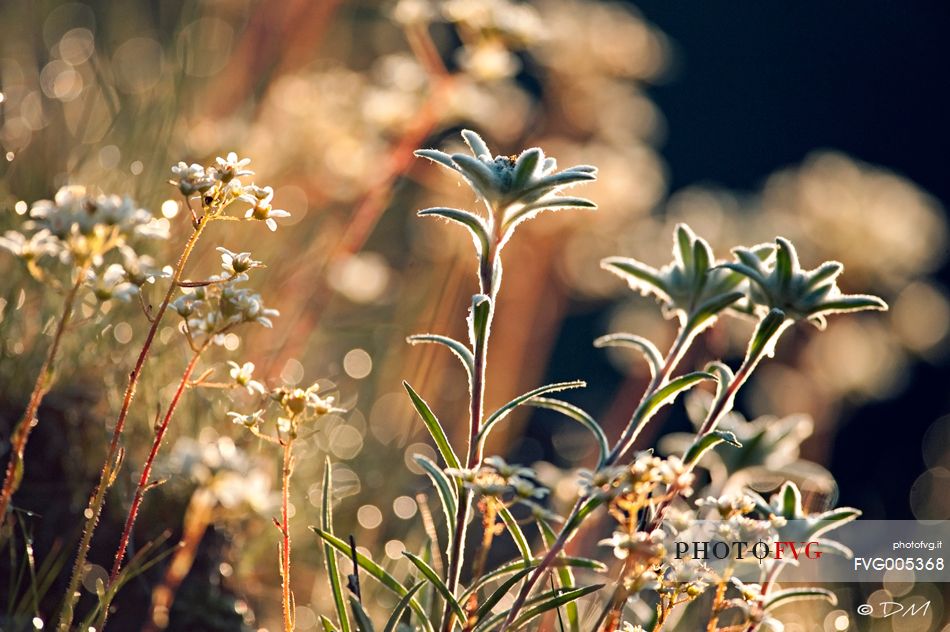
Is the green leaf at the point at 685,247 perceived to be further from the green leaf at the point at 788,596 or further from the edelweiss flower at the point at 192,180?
the edelweiss flower at the point at 192,180

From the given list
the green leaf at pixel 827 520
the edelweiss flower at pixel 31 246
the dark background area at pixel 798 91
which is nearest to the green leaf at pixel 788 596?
the green leaf at pixel 827 520

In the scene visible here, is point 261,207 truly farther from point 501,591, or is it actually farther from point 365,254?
point 365,254

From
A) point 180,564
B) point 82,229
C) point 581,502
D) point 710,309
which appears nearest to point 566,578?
point 581,502

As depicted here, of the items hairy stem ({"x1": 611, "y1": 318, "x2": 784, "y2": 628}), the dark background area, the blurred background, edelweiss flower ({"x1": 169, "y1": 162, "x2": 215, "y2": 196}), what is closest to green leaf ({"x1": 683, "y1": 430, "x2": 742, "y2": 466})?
hairy stem ({"x1": 611, "y1": 318, "x2": 784, "y2": 628})

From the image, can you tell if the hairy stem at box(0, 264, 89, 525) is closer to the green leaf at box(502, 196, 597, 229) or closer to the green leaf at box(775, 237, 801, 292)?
the green leaf at box(502, 196, 597, 229)

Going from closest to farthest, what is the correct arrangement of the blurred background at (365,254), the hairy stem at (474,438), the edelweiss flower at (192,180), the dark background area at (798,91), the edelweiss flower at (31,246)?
the edelweiss flower at (31,246) < the edelweiss flower at (192,180) < the hairy stem at (474,438) < the blurred background at (365,254) < the dark background area at (798,91)
